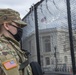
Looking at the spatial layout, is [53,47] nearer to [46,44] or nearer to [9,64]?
[46,44]

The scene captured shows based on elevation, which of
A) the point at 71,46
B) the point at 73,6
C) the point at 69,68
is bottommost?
the point at 69,68

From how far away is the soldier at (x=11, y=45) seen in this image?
2258 millimetres

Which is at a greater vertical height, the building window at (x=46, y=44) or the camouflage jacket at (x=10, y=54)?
the building window at (x=46, y=44)

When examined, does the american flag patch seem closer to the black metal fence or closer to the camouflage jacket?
the camouflage jacket

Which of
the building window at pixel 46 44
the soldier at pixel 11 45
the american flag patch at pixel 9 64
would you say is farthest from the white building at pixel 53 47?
the american flag patch at pixel 9 64

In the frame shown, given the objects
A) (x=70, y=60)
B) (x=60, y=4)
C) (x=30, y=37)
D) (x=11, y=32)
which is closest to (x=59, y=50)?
(x=70, y=60)

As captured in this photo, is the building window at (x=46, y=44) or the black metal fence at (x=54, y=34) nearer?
the black metal fence at (x=54, y=34)

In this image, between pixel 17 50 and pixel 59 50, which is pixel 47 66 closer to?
pixel 59 50

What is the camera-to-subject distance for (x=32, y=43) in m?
5.70

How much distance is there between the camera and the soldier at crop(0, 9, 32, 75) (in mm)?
2258

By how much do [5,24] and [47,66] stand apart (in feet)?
8.83

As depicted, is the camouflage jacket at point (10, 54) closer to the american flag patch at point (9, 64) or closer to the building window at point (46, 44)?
the american flag patch at point (9, 64)

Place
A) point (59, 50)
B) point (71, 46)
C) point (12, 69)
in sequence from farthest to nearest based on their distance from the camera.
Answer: point (59, 50)
point (71, 46)
point (12, 69)

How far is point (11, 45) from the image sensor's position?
2.42m
